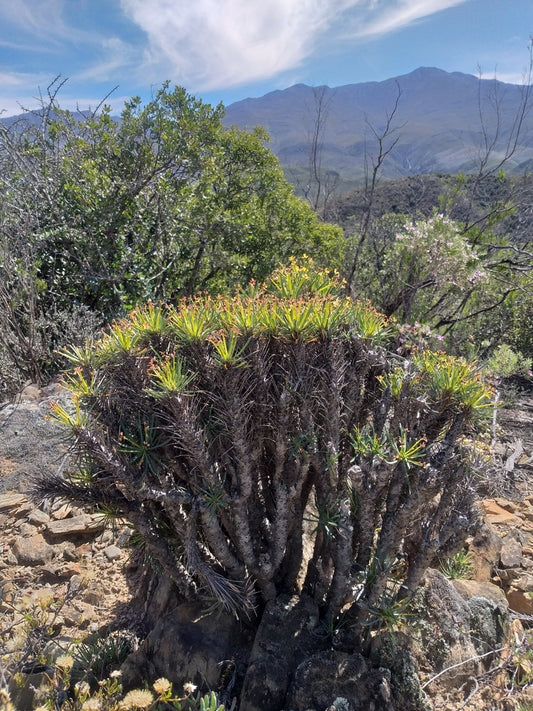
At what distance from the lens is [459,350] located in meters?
7.38

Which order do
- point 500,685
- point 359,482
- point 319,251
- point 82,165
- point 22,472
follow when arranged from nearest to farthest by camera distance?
point 359,482 → point 500,685 → point 22,472 → point 82,165 → point 319,251

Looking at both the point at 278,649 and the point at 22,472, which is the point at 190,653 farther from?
the point at 22,472

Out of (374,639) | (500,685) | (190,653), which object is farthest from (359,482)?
(500,685)

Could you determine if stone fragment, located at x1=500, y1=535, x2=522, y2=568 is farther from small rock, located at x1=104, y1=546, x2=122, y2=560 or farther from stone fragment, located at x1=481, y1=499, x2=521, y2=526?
small rock, located at x1=104, y1=546, x2=122, y2=560

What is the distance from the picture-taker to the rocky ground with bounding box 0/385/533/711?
95.7 inches

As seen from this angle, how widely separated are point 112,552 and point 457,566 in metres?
2.55

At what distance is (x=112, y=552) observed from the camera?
3.54 metres

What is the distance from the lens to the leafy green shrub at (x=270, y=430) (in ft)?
6.46

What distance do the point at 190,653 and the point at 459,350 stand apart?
20.8 ft

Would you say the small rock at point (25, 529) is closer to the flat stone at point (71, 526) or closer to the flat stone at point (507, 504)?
the flat stone at point (71, 526)

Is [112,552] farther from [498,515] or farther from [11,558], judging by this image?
[498,515]

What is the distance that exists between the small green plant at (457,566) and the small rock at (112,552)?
238 cm

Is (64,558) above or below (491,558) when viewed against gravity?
above

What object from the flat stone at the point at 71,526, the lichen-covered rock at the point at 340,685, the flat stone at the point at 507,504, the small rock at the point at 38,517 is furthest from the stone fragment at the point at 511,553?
the small rock at the point at 38,517
